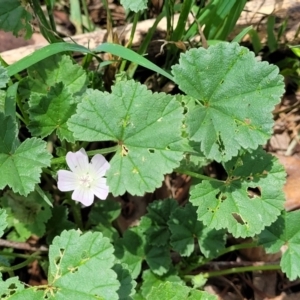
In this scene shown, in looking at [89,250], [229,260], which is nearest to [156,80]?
[229,260]

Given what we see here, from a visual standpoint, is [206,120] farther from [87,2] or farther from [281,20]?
[87,2]

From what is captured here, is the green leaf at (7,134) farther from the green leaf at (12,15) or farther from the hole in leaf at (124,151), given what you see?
the green leaf at (12,15)

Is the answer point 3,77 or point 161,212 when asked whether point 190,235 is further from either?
point 3,77

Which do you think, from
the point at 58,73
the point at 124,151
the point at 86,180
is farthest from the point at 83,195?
the point at 58,73

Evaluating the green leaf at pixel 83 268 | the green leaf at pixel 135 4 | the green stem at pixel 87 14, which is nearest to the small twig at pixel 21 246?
the green leaf at pixel 83 268

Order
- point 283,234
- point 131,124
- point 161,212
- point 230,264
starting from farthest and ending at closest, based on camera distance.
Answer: point 230,264
point 161,212
point 283,234
point 131,124
